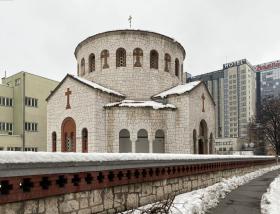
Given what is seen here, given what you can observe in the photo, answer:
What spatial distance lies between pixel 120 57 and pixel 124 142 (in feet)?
25.4

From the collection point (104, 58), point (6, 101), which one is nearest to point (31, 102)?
point (6, 101)

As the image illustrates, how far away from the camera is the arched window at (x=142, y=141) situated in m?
24.9

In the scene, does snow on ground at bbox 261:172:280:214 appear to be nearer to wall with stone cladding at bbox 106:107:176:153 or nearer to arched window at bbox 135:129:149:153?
wall with stone cladding at bbox 106:107:176:153

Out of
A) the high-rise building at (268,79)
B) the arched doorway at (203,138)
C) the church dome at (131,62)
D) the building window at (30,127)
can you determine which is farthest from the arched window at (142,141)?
the high-rise building at (268,79)

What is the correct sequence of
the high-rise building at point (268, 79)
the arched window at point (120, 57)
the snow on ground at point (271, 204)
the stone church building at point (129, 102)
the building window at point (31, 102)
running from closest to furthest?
the snow on ground at point (271, 204), the stone church building at point (129, 102), the arched window at point (120, 57), the building window at point (31, 102), the high-rise building at point (268, 79)

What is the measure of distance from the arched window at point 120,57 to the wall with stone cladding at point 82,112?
153 inches

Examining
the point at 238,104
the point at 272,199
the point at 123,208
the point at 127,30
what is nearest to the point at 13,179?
the point at 123,208

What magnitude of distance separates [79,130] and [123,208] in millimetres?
16717

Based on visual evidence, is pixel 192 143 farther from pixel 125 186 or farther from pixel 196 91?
pixel 125 186

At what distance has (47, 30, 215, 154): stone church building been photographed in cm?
2344

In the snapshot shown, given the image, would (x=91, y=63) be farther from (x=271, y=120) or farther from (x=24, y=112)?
(x=271, y=120)

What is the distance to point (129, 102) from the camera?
25.0 metres

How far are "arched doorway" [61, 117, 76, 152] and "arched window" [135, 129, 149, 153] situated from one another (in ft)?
16.1

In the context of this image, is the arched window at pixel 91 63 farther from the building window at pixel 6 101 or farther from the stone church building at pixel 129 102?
the building window at pixel 6 101
